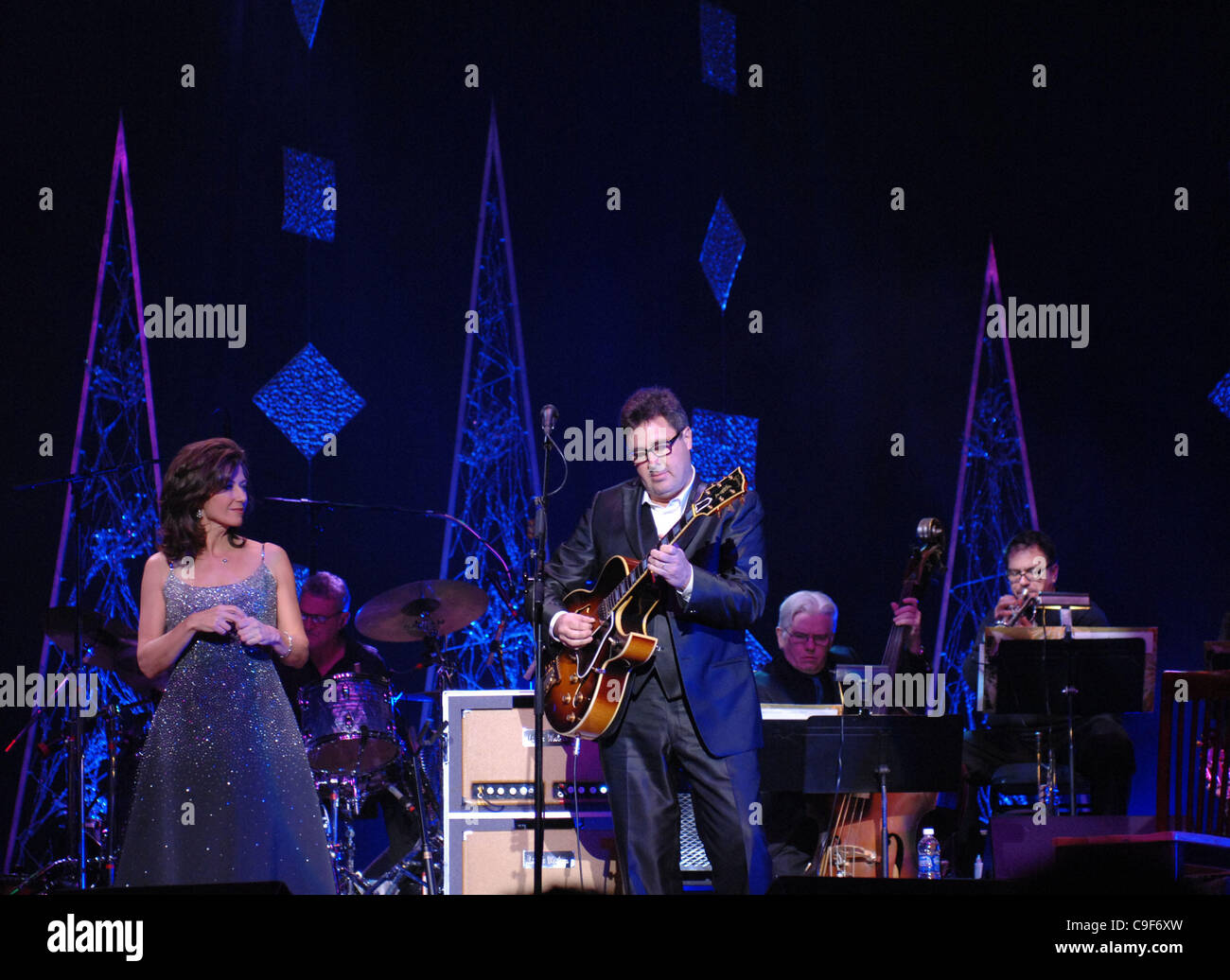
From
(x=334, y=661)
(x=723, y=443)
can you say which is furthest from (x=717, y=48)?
(x=334, y=661)

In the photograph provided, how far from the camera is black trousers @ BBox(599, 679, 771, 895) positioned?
4.00 meters

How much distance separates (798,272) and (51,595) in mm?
4325

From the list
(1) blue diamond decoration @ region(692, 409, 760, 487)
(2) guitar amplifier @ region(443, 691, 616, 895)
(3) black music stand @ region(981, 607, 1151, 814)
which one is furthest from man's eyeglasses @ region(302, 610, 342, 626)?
(3) black music stand @ region(981, 607, 1151, 814)

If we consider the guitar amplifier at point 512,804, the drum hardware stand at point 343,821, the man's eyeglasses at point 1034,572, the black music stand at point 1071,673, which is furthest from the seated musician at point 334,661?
the man's eyeglasses at point 1034,572

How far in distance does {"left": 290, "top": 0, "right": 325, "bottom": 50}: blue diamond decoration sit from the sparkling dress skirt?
433 cm

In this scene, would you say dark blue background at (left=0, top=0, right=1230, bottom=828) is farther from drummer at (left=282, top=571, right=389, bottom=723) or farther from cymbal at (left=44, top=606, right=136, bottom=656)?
cymbal at (left=44, top=606, right=136, bottom=656)

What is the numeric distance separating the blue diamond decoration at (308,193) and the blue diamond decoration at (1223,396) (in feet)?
15.9

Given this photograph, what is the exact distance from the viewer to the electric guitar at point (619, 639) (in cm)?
402

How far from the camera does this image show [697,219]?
705cm
